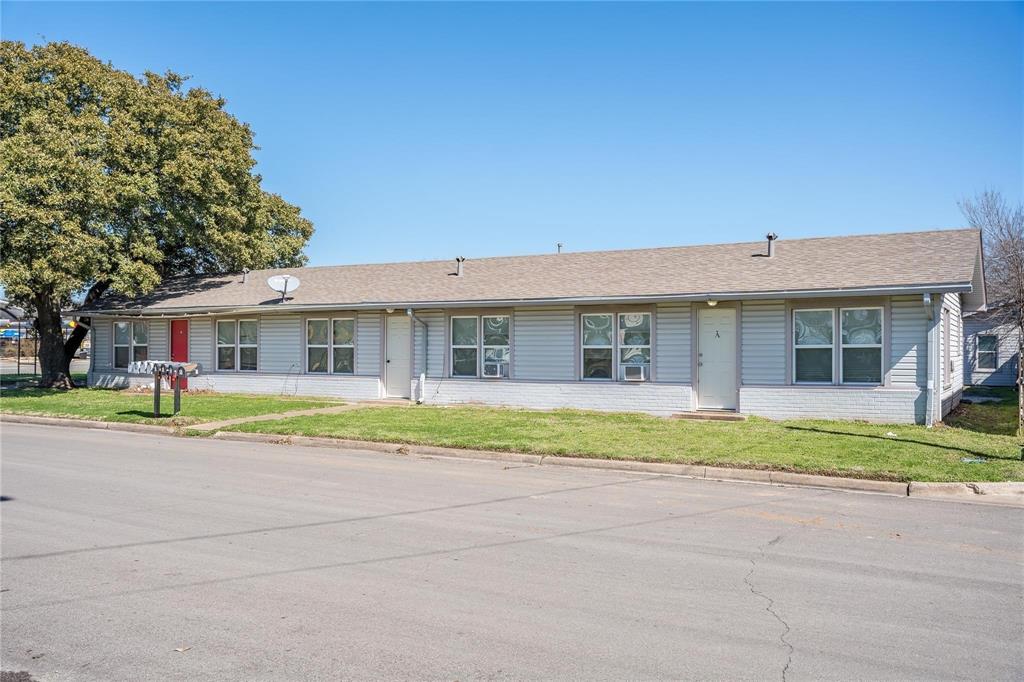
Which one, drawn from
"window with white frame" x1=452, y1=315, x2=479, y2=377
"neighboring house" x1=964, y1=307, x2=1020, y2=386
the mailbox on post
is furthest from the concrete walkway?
"neighboring house" x1=964, y1=307, x2=1020, y2=386

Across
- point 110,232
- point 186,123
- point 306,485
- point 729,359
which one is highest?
point 186,123

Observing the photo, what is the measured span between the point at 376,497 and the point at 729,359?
11.0m

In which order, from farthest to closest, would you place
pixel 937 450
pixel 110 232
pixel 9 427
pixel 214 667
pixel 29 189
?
pixel 110 232 < pixel 29 189 < pixel 9 427 < pixel 937 450 < pixel 214 667

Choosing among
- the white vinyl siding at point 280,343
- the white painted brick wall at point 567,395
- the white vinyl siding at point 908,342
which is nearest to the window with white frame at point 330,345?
the white vinyl siding at point 280,343

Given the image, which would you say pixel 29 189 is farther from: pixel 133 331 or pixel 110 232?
pixel 133 331

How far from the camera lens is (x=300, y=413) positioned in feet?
60.2

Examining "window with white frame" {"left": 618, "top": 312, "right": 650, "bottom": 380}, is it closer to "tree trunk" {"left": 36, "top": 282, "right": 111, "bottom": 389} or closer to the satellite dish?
the satellite dish

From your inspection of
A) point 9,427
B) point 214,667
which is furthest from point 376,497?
point 9,427

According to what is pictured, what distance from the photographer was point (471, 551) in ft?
22.2

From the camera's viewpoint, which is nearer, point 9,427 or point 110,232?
point 9,427

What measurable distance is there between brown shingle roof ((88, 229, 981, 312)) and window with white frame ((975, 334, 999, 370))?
1555 cm

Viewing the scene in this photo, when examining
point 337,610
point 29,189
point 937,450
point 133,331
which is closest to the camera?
point 337,610

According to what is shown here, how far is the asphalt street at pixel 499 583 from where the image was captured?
4.41 metres

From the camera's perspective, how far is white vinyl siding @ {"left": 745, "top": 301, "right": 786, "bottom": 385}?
1733 cm
